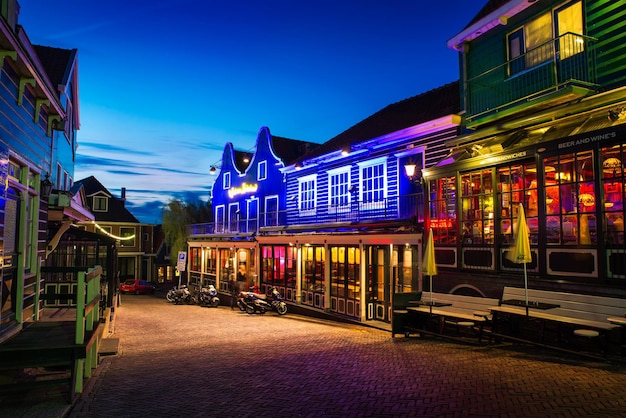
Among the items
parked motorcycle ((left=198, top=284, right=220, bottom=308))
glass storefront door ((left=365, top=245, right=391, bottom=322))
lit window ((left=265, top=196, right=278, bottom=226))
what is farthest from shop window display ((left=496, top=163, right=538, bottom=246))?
parked motorcycle ((left=198, top=284, right=220, bottom=308))

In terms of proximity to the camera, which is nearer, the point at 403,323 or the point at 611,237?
the point at 611,237

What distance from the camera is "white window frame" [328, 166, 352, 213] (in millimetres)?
19047

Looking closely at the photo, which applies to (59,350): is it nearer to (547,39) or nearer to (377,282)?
(377,282)

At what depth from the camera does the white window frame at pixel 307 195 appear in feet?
70.7

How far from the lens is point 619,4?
9500 mm

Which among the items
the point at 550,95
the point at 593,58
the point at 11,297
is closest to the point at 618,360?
the point at 550,95

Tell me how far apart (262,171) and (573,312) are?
20.1 meters

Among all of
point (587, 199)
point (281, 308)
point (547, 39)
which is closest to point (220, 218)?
point (281, 308)

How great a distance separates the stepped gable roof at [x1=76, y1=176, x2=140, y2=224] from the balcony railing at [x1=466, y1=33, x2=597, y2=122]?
40284 millimetres

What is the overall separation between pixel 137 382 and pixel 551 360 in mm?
7248

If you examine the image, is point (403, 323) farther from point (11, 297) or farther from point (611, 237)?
point (11, 297)

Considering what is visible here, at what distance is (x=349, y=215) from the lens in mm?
18547

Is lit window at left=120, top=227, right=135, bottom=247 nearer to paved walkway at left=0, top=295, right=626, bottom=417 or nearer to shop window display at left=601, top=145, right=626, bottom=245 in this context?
paved walkway at left=0, top=295, right=626, bottom=417

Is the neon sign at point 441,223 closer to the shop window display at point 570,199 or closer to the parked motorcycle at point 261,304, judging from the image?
the shop window display at point 570,199
